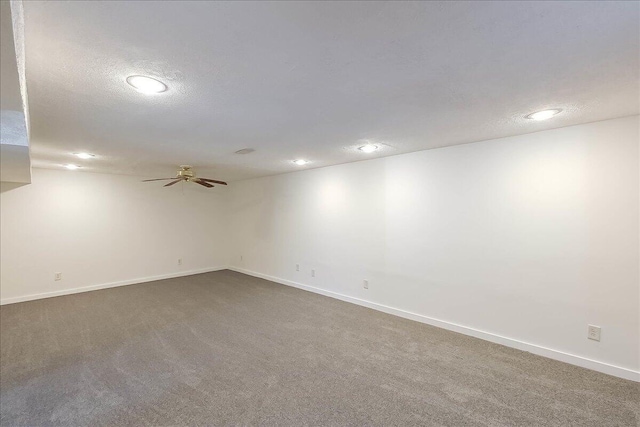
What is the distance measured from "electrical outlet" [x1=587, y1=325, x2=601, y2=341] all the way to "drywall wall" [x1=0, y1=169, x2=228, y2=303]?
22.5 feet

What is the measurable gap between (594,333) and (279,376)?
9.46ft

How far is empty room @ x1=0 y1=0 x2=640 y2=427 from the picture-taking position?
4.31 ft

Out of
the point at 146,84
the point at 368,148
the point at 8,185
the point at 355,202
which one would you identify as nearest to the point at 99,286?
the point at 8,185

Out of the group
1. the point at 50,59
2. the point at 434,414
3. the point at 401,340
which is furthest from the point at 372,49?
the point at 401,340

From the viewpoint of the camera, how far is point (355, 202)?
179 inches

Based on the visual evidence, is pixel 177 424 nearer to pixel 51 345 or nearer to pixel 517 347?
pixel 51 345

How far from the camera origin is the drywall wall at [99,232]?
473cm

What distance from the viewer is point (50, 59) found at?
4.85ft

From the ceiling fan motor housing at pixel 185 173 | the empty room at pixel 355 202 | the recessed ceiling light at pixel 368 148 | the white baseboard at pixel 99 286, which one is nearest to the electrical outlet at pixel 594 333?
the empty room at pixel 355 202

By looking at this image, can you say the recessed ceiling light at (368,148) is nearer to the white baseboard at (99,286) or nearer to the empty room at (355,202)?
the empty room at (355,202)

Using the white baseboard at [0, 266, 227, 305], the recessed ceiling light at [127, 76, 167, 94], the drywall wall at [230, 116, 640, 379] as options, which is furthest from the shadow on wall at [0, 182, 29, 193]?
the drywall wall at [230, 116, 640, 379]

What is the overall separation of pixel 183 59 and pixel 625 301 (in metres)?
3.83

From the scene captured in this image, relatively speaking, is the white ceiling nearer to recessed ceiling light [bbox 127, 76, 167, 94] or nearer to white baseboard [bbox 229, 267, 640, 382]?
recessed ceiling light [bbox 127, 76, 167, 94]

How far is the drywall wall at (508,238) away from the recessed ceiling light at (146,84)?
3.04m
